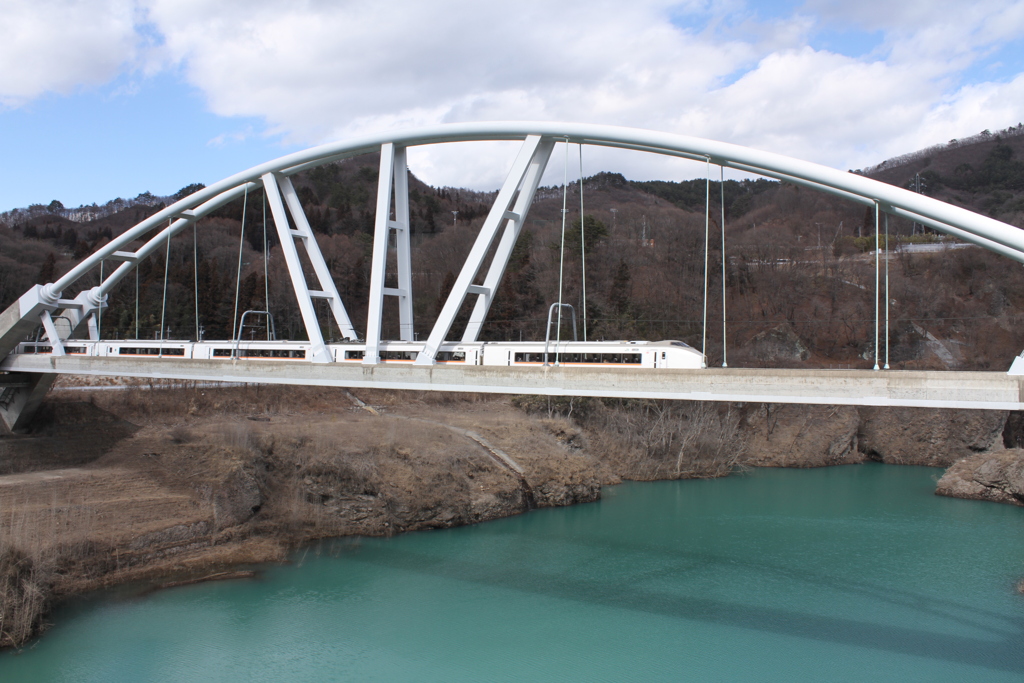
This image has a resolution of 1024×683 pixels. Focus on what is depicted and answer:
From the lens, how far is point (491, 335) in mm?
52031

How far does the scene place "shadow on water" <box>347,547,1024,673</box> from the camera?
51.1ft

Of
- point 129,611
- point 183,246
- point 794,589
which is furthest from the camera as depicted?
point 183,246

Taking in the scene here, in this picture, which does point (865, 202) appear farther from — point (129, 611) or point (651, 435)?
point (651, 435)

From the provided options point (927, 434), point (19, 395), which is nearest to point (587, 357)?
point (19, 395)

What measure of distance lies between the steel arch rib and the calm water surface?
8.87 metres

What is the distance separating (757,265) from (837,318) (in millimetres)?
8465

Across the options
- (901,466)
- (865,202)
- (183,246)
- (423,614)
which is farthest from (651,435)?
(183,246)

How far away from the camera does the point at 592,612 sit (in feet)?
58.1

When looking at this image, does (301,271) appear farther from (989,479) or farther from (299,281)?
(989,479)

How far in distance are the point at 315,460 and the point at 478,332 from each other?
28.0ft

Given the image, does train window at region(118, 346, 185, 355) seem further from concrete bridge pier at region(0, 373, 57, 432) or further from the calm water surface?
the calm water surface

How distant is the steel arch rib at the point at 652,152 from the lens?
12227 millimetres

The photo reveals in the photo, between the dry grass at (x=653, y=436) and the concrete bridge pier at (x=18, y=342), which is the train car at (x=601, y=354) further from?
the concrete bridge pier at (x=18, y=342)

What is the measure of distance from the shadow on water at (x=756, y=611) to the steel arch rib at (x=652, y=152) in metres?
8.50
